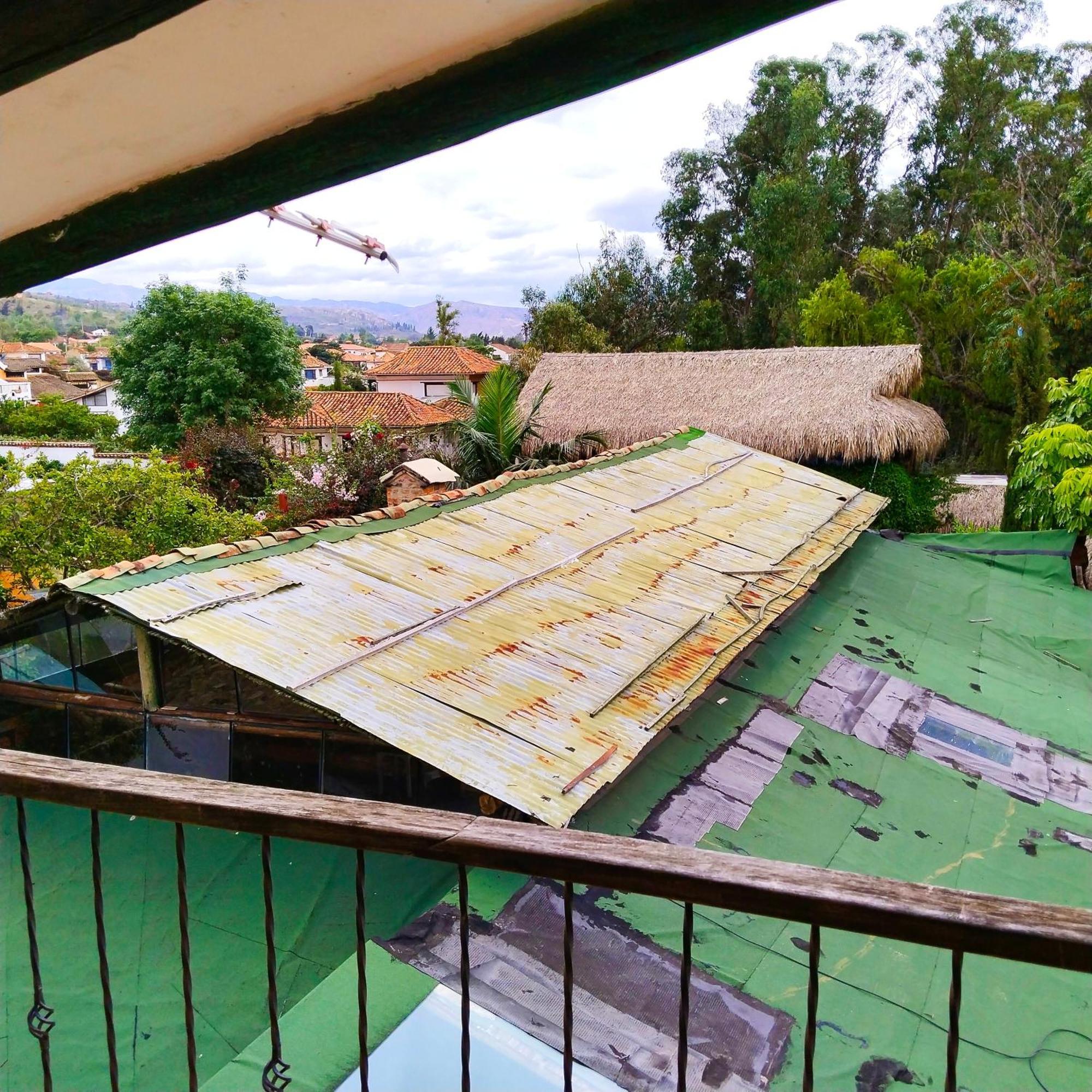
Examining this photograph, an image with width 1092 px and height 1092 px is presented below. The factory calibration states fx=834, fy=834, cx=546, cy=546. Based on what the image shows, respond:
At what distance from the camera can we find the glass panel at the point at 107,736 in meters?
5.22

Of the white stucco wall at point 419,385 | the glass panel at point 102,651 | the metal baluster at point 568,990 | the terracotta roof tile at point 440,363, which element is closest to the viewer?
the metal baluster at point 568,990

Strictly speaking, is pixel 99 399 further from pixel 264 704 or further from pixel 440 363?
pixel 264 704

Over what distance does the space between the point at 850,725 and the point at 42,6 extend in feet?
20.7

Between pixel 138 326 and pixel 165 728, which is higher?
pixel 138 326

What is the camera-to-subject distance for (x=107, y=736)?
5.35 meters

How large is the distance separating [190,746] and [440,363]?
3466cm

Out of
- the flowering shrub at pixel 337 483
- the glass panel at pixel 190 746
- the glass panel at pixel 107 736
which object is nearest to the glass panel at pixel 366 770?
the glass panel at pixel 190 746

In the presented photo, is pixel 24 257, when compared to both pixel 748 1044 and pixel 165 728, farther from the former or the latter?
pixel 165 728

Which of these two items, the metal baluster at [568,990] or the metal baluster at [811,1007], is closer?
the metal baluster at [811,1007]

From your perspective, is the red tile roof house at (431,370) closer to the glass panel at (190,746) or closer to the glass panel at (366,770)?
the glass panel at (190,746)

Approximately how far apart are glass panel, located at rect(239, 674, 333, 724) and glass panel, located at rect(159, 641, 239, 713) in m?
0.10

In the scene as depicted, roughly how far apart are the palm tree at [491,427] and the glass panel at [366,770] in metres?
10.3

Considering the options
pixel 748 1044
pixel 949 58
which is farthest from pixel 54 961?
pixel 949 58

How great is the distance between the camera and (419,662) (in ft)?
15.6
